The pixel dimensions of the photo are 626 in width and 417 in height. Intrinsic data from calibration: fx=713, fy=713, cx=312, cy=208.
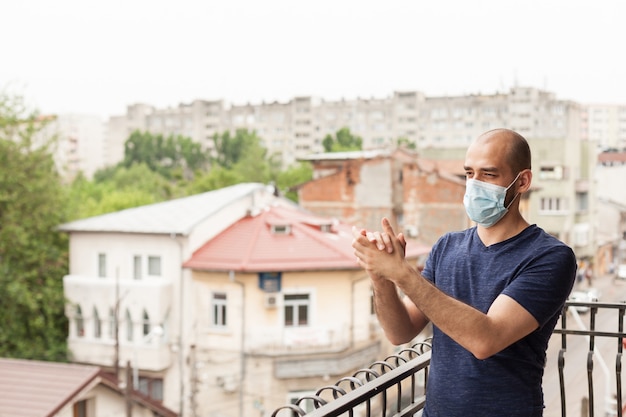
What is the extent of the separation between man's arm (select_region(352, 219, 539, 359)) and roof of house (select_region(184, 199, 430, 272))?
16079mm

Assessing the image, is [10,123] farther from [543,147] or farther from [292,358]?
[543,147]

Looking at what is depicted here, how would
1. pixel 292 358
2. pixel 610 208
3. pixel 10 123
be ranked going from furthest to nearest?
pixel 610 208 < pixel 10 123 < pixel 292 358

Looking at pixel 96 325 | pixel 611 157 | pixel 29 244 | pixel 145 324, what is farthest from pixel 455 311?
pixel 611 157

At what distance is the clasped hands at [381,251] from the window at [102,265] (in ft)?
61.7

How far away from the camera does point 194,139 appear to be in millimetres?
83000

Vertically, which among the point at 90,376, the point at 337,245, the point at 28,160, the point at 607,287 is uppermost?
the point at 28,160

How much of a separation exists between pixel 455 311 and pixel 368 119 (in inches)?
2933

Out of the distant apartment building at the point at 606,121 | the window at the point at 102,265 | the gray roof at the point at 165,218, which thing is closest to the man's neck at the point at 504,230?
the gray roof at the point at 165,218

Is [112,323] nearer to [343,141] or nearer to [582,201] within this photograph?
[582,201]

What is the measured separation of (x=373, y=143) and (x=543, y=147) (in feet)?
132

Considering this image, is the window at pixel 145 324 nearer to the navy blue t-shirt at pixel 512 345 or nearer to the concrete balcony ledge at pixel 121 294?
the concrete balcony ledge at pixel 121 294

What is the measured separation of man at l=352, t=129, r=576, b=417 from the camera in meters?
1.99

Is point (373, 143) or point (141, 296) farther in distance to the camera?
point (373, 143)

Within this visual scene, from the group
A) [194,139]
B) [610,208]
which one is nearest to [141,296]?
[610,208]
